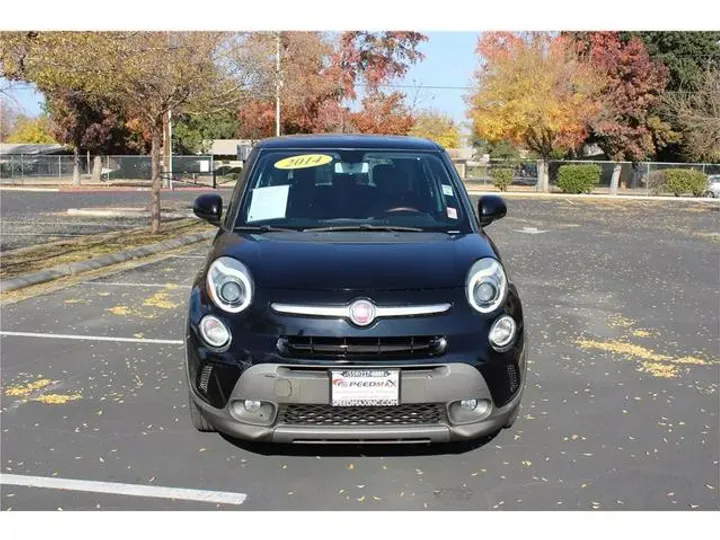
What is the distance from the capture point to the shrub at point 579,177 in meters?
35.4

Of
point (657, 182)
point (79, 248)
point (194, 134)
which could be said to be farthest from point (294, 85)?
point (194, 134)

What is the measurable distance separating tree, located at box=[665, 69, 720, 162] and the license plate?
26.9 metres

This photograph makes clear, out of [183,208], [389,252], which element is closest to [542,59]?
[183,208]

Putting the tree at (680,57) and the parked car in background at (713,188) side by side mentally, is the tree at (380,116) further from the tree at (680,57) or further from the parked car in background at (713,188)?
the tree at (680,57)

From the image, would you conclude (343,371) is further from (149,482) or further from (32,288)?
(32,288)

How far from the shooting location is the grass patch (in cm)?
968

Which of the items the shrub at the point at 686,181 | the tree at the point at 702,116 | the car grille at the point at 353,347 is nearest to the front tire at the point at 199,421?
the car grille at the point at 353,347

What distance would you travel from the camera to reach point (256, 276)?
3471 mm

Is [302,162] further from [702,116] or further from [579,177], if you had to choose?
[579,177]

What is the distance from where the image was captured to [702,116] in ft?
98.8

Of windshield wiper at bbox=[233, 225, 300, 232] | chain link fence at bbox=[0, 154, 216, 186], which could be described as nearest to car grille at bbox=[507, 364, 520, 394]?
windshield wiper at bbox=[233, 225, 300, 232]

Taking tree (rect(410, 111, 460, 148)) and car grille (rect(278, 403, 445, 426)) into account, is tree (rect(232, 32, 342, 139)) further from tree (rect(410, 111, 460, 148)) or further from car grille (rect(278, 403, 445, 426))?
tree (rect(410, 111, 460, 148))

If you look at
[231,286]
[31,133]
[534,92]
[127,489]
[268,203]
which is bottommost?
[127,489]

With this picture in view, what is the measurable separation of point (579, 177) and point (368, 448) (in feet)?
111
